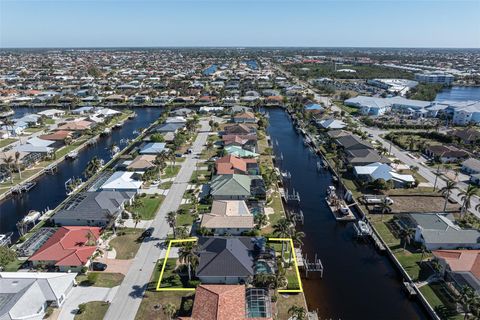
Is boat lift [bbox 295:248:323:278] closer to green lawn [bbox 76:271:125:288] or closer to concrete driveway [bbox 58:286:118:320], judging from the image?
green lawn [bbox 76:271:125:288]

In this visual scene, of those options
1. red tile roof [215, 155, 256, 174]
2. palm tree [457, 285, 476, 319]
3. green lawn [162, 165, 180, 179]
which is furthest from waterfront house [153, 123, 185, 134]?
palm tree [457, 285, 476, 319]

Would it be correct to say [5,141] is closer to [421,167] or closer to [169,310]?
[169,310]

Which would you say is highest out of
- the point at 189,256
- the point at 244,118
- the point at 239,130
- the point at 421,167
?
the point at 189,256

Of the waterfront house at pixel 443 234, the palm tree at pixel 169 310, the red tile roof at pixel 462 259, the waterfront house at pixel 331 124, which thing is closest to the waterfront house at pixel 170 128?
the waterfront house at pixel 331 124

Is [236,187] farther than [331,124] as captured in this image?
No

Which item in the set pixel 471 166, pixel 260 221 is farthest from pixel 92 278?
pixel 471 166
